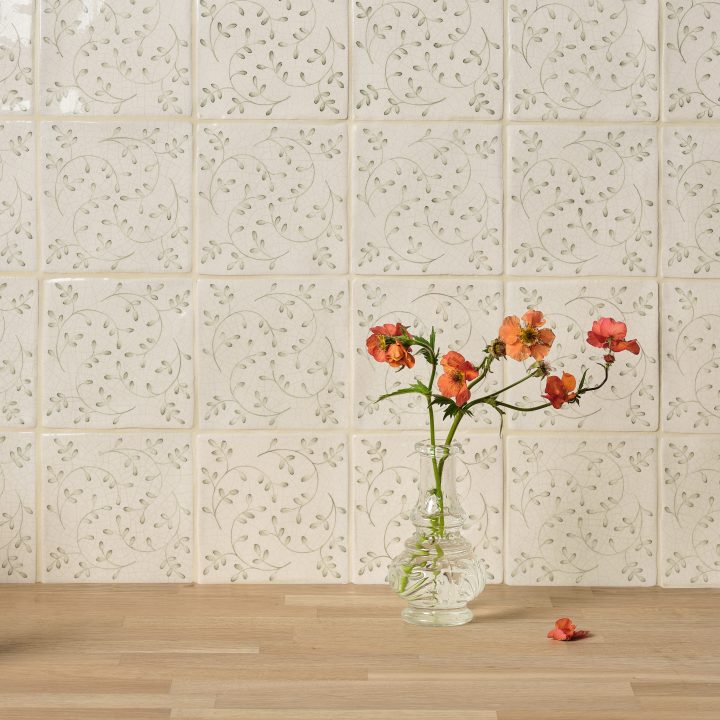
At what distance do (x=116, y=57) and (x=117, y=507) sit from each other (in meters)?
0.54

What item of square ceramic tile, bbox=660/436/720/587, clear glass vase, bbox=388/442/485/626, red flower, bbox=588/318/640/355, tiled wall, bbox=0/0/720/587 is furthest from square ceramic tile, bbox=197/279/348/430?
square ceramic tile, bbox=660/436/720/587

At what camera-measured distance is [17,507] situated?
1138 mm

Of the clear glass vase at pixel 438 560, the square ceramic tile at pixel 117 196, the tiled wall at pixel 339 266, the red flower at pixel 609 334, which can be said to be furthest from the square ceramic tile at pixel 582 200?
the square ceramic tile at pixel 117 196

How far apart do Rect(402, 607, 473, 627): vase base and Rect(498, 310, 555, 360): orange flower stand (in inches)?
11.2

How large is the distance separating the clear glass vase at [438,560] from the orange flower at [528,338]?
0.42 ft

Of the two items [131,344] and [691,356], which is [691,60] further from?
[131,344]

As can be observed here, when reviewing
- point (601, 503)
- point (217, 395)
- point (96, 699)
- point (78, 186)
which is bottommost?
point (96, 699)

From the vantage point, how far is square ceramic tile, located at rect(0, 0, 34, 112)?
1117 mm

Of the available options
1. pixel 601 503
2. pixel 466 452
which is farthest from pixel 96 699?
pixel 601 503

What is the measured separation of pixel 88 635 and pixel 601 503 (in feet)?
2.00

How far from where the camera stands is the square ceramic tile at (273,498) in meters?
1.13

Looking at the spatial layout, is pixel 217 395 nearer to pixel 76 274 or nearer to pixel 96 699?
pixel 76 274

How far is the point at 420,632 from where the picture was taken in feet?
3.22

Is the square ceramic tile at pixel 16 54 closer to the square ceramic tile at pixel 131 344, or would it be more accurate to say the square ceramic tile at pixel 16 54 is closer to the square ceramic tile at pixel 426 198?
the square ceramic tile at pixel 131 344
